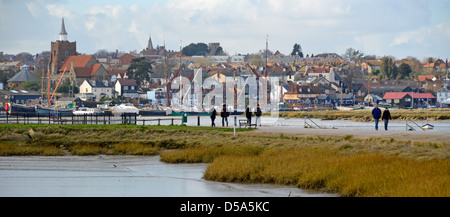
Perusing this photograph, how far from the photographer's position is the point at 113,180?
27234mm

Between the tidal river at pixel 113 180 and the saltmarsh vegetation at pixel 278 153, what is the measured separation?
75cm

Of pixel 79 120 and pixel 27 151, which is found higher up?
pixel 79 120

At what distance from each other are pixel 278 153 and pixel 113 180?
22.6ft

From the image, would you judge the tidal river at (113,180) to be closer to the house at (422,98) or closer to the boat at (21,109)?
the boat at (21,109)

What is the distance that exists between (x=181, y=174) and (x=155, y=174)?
1.13 m

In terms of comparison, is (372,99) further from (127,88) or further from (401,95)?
(127,88)

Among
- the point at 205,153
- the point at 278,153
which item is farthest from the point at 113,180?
the point at 278,153

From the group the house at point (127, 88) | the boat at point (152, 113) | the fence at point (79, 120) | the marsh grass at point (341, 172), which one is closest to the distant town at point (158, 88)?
the house at point (127, 88)

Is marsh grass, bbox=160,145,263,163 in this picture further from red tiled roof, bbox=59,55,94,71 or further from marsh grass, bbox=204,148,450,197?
red tiled roof, bbox=59,55,94,71

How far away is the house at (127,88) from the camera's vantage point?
160125 mm

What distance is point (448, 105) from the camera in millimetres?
143250

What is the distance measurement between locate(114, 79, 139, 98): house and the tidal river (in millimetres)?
126175
